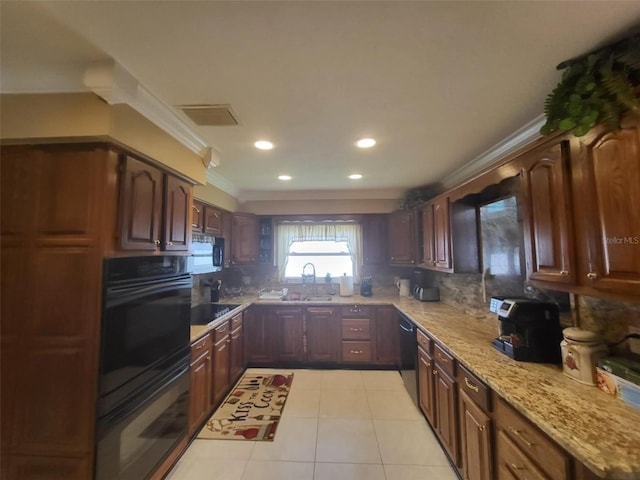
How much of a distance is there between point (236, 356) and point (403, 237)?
2.74 meters

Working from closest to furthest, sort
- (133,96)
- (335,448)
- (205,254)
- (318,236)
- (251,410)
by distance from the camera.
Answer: (133,96), (335,448), (251,410), (205,254), (318,236)

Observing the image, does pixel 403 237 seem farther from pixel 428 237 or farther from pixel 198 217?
pixel 198 217

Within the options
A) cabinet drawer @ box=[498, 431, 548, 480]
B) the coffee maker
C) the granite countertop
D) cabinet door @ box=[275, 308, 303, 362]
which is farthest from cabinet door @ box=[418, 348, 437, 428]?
cabinet door @ box=[275, 308, 303, 362]

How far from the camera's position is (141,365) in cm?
172

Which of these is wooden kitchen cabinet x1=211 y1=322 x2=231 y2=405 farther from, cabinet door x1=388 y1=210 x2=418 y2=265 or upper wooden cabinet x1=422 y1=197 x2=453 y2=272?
cabinet door x1=388 y1=210 x2=418 y2=265

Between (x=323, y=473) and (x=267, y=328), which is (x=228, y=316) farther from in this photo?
(x=323, y=473)

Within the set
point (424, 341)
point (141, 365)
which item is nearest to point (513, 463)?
point (424, 341)

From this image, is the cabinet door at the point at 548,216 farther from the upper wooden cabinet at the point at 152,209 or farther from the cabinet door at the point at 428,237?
the upper wooden cabinet at the point at 152,209

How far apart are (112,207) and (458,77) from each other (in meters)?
Answer: 1.96

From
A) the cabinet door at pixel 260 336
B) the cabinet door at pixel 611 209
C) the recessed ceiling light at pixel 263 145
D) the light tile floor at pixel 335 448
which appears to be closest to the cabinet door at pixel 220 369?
the light tile floor at pixel 335 448

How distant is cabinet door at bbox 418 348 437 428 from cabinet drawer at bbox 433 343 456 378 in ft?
0.45

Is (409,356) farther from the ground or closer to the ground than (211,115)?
closer to the ground

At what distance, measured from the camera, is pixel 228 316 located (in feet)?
10.2

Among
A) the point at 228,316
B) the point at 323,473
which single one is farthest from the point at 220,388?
the point at 323,473
